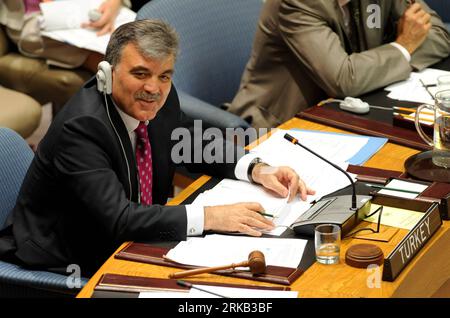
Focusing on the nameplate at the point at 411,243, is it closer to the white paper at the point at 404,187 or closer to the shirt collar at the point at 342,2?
the white paper at the point at 404,187

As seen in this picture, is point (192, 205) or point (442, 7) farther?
point (442, 7)

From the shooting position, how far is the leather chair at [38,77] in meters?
4.50

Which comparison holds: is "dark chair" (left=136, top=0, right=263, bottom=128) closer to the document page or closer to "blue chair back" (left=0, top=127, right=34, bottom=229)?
the document page

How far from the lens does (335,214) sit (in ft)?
7.79

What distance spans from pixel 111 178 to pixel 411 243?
79cm

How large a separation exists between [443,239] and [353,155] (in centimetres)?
57

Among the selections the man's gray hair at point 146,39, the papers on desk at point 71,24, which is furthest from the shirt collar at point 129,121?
the papers on desk at point 71,24

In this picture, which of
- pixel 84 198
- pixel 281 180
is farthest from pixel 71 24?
pixel 84 198

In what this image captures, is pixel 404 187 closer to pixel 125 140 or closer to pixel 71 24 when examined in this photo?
pixel 125 140

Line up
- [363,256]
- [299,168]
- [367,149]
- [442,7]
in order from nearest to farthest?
[363,256]
[299,168]
[367,149]
[442,7]

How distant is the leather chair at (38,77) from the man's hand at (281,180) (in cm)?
202

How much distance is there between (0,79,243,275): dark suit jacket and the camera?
7.72ft

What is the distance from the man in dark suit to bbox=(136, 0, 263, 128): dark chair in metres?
0.70
